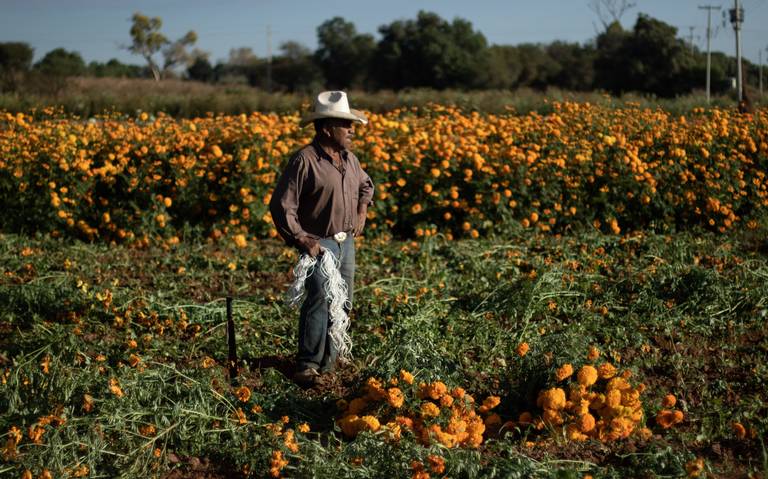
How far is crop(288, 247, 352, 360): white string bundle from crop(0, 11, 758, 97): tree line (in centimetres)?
3366

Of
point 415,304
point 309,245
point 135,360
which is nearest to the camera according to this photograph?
point 135,360

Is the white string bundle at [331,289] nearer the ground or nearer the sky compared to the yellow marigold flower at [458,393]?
nearer the sky

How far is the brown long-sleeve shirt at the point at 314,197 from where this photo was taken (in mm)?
4121

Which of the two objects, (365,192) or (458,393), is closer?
(458,393)

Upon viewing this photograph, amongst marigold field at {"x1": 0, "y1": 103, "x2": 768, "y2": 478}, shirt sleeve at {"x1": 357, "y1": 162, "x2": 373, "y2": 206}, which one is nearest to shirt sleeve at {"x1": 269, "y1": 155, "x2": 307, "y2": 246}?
shirt sleeve at {"x1": 357, "y1": 162, "x2": 373, "y2": 206}

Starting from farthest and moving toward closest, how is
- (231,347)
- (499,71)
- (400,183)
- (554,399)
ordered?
1. (499,71)
2. (400,183)
3. (231,347)
4. (554,399)

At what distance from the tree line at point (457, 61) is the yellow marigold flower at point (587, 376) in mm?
34659

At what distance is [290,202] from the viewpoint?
4125mm

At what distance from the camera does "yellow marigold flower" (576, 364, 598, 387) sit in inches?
136

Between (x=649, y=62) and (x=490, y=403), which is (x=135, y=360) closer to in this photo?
(x=490, y=403)

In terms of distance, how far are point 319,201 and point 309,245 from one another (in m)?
0.26

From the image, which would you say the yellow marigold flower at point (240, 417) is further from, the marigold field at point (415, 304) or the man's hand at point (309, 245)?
the man's hand at point (309, 245)

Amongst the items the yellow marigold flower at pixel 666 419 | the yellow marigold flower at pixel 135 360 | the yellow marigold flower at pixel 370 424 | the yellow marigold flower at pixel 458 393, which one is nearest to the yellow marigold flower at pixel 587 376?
the yellow marigold flower at pixel 666 419

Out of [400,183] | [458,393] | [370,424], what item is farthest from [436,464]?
[400,183]
